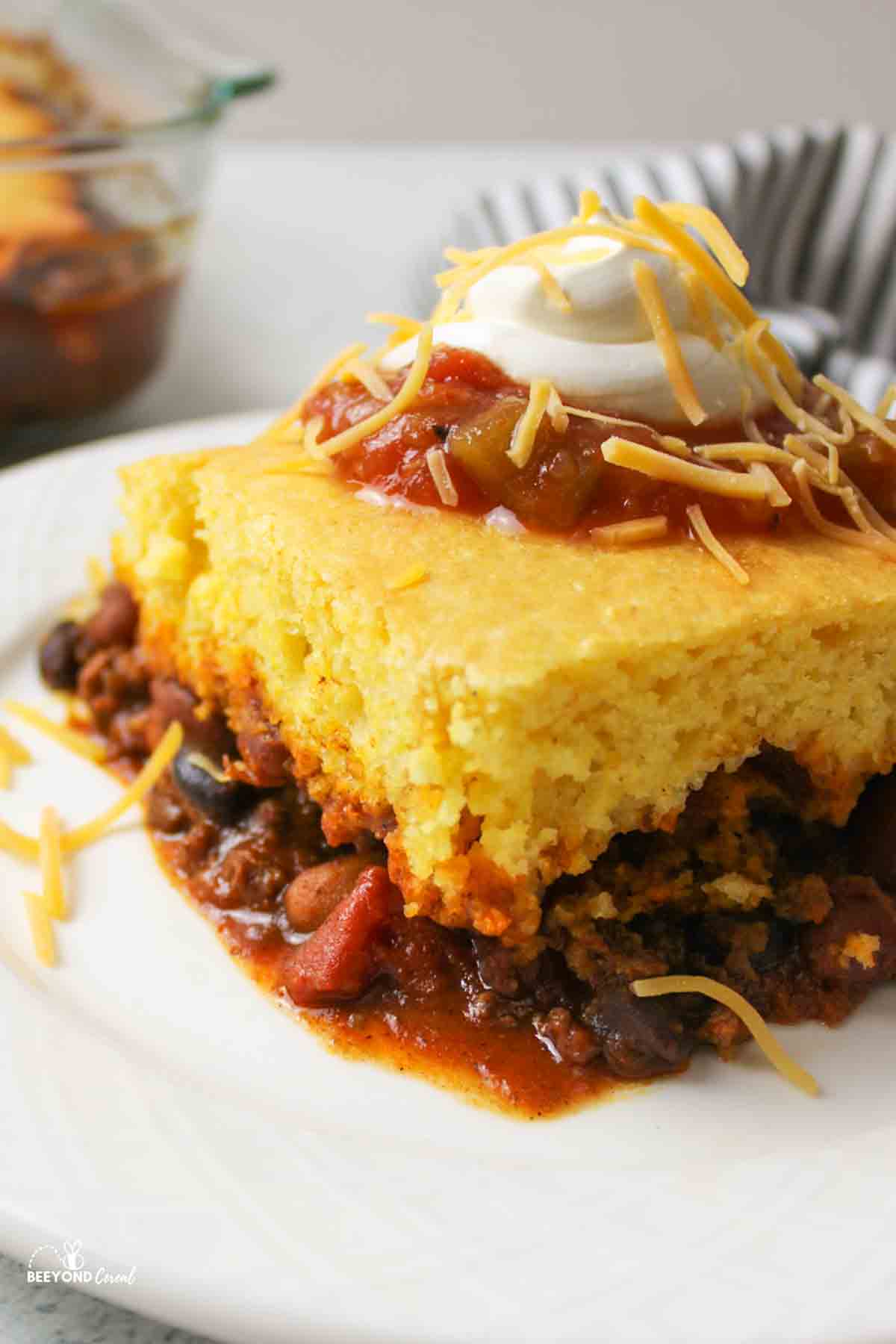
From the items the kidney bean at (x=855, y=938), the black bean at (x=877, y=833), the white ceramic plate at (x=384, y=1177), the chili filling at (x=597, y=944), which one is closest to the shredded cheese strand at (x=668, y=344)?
the chili filling at (x=597, y=944)

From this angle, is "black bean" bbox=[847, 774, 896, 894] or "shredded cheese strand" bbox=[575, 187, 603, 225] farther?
"shredded cheese strand" bbox=[575, 187, 603, 225]

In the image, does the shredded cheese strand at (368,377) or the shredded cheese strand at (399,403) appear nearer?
the shredded cheese strand at (399,403)

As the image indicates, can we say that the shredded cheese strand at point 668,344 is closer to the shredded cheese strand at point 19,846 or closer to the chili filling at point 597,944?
the chili filling at point 597,944


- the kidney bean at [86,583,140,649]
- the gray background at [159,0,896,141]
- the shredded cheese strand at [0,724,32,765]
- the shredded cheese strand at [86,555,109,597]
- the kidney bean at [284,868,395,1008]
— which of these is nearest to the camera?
the kidney bean at [284,868,395,1008]

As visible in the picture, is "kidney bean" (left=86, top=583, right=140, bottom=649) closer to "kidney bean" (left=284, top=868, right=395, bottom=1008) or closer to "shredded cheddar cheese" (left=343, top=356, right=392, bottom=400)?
"shredded cheddar cheese" (left=343, top=356, right=392, bottom=400)

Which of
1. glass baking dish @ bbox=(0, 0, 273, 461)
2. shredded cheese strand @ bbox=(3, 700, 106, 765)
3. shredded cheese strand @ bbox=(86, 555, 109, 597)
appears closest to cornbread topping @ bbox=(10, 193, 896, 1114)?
shredded cheese strand @ bbox=(3, 700, 106, 765)

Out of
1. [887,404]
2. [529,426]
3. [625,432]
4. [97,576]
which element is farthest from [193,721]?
[887,404]

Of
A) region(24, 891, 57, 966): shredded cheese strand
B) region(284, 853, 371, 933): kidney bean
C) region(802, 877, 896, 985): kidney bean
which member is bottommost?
region(24, 891, 57, 966): shredded cheese strand
